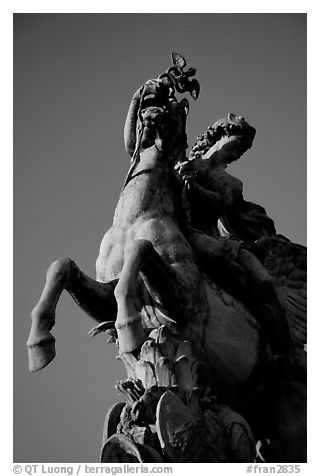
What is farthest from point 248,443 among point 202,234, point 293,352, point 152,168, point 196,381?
point 152,168

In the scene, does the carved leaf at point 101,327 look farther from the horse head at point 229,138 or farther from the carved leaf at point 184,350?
the horse head at point 229,138

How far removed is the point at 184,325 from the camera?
10.6m

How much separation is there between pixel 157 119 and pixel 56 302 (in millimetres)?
2292

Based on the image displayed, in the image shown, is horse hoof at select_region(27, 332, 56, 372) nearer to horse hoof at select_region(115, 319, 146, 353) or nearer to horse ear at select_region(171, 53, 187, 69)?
horse hoof at select_region(115, 319, 146, 353)

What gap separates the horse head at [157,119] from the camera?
37.4 ft

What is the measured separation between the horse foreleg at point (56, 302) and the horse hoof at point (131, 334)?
25.7 inches

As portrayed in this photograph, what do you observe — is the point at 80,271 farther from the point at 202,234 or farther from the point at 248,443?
the point at 248,443

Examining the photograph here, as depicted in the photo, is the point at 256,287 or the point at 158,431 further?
the point at 256,287

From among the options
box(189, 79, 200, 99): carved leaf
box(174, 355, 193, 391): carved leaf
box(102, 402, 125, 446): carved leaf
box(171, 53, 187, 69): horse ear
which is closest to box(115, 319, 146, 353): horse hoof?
box(174, 355, 193, 391): carved leaf

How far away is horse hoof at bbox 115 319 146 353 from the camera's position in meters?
9.78

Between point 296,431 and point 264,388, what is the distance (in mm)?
526

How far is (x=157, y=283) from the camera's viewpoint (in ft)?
34.0

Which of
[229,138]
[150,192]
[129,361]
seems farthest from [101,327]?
[229,138]

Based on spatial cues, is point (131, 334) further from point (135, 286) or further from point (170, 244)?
point (170, 244)
